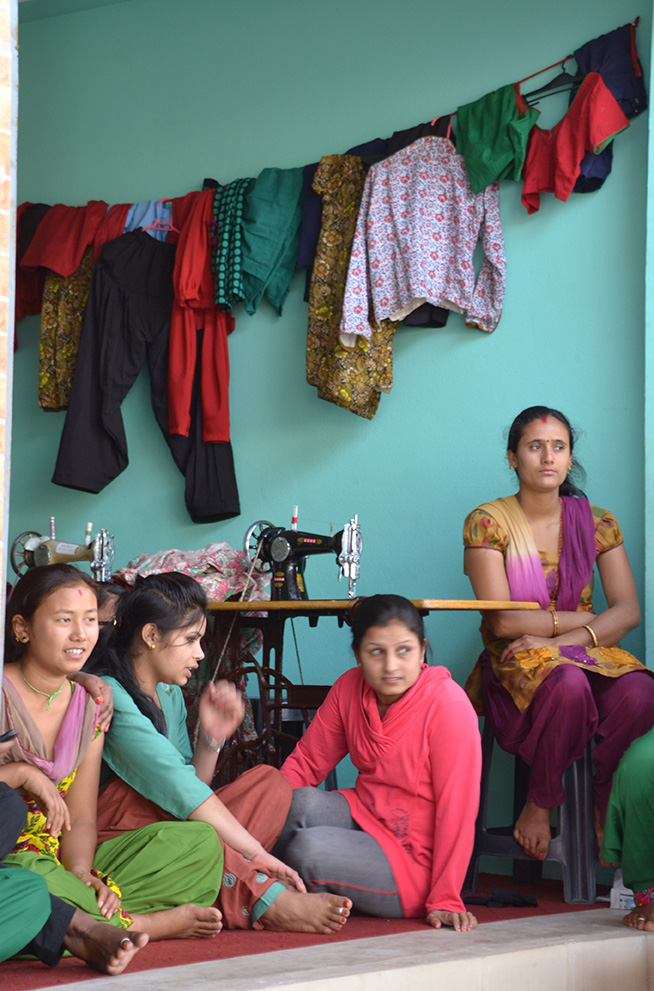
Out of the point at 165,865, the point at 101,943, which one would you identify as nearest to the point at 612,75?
the point at 165,865

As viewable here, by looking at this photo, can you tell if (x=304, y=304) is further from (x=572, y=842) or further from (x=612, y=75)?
(x=572, y=842)

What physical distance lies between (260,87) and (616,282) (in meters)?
1.90

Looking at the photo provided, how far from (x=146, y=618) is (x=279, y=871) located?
2.22ft

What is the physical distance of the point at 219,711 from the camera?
2637mm

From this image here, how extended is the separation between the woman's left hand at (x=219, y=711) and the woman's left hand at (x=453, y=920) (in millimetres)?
629

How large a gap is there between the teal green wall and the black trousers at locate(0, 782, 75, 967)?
2272 millimetres

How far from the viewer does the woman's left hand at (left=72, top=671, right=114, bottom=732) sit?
7.89 ft

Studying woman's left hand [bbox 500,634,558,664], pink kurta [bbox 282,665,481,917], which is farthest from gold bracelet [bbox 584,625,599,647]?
pink kurta [bbox 282,665,481,917]

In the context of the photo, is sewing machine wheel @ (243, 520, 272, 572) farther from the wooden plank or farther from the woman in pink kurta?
the woman in pink kurta

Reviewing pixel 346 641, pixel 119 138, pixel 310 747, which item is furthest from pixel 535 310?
pixel 119 138

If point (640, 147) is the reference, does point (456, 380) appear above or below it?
below

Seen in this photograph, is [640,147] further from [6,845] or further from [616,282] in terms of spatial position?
[6,845]

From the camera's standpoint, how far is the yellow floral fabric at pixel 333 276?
13.9 feet

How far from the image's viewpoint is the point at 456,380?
422 cm
